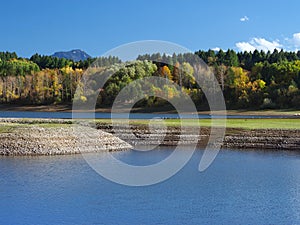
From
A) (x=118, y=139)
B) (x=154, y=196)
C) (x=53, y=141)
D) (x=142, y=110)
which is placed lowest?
(x=154, y=196)

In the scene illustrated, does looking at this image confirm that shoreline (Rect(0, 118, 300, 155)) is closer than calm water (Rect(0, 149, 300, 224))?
No

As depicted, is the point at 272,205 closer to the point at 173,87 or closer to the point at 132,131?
the point at 132,131

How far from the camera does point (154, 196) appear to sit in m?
24.8

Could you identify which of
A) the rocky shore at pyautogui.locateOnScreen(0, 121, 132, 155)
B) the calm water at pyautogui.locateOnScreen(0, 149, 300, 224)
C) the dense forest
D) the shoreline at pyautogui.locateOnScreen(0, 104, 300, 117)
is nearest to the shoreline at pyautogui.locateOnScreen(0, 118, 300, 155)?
the rocky shore at pyautogui.locateOnScreen(0, 121, 132, 155)

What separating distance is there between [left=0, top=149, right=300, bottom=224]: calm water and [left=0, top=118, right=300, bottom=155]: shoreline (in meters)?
5.16

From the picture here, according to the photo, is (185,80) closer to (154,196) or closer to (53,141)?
(53,141)

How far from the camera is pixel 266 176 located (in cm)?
3033

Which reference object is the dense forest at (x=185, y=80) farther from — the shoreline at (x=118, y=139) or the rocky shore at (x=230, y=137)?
the shoreline at (x=118, y=139)

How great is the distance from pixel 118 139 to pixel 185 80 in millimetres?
79311

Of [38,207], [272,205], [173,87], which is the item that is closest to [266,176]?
[272,205]

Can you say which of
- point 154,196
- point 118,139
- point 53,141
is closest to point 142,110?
point 118,139

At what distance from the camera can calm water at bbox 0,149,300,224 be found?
20.7 m

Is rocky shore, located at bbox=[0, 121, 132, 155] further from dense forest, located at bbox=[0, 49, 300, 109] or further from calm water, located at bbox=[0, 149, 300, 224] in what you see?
dense forest, located at bbox=[0, 49, 300, 109]

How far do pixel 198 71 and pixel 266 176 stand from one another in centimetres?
9759
